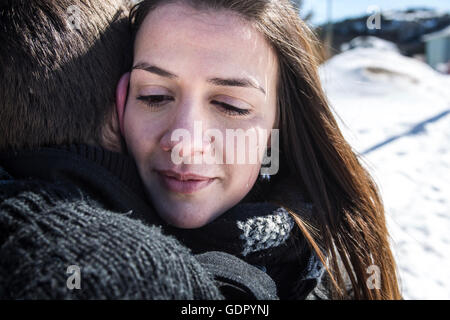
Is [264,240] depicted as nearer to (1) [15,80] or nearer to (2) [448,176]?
(1) [15,80]

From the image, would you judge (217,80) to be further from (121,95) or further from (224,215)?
(224,215)

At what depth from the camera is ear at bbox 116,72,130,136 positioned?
1.34 metres

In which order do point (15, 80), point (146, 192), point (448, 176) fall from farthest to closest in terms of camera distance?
point (448, 176)
point (146, 192)
point (15, 80)

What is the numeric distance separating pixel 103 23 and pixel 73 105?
34cm

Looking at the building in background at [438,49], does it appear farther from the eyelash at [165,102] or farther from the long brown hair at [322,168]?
the eyelash at [165,102]

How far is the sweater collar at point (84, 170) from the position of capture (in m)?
1.02

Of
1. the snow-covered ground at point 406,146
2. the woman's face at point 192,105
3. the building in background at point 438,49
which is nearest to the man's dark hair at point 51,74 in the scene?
the woman's face at point 192,105

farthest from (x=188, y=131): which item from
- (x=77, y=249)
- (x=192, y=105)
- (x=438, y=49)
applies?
(x=438, y=49)

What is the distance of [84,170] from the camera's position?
103 cm

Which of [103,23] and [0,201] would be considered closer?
[0,201]

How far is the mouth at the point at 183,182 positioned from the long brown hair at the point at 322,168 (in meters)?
0.37

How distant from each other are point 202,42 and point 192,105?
0.73 ft

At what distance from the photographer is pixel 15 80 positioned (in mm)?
1137
